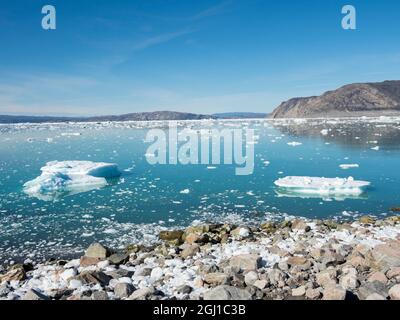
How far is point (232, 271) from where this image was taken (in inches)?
210

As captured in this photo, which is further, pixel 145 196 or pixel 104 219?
pixel 145 196

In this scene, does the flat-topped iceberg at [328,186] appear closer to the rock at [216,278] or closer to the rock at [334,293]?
the rock at [216,278]

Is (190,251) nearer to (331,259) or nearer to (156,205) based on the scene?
(331,259)

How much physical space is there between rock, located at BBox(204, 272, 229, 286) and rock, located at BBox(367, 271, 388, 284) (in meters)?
1.86

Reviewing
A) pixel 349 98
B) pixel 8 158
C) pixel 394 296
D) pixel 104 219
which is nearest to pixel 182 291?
pixel 394 296

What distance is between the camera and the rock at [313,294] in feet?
14.6

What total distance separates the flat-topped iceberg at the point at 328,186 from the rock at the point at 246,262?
22.8 ft

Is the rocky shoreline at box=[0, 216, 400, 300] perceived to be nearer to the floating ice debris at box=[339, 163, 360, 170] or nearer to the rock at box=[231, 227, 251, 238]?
the rock at box=[231, 227, 251, 238]

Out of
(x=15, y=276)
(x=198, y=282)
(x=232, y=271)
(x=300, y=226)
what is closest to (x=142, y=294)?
(x=198, y=282)

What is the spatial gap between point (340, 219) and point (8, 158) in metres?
20.5

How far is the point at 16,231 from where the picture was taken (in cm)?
891

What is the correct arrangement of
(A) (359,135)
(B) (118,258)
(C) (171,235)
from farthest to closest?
(A) (359,135), (C) (171,235), (B) (118,258)

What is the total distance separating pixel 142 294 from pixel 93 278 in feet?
3.07
